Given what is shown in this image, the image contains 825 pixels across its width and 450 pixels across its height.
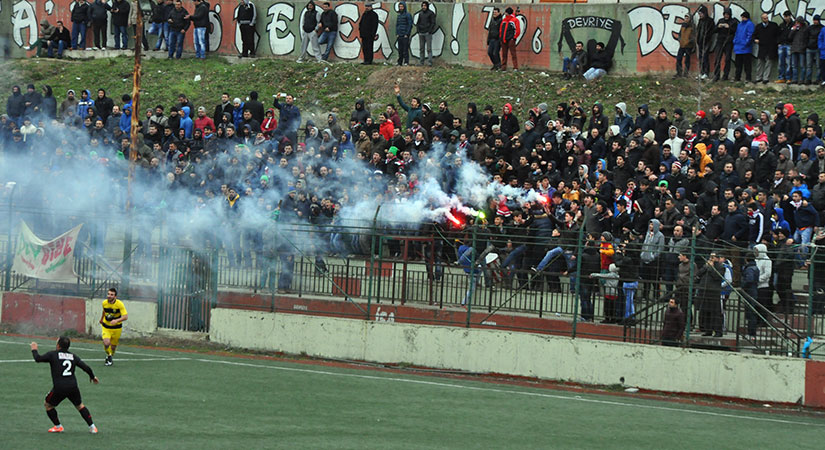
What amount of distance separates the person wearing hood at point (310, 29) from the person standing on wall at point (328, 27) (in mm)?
176

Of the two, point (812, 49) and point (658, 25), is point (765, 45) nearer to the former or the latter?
point (812, 49)

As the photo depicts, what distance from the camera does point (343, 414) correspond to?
15.4 meters

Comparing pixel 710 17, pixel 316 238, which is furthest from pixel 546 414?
pixel 710 17

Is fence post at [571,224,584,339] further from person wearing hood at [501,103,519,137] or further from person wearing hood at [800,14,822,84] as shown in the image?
person wearing hood at [800,14,822,84]

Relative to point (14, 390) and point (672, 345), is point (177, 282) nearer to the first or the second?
point (14, 390)

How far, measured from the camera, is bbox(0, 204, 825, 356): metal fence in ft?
58.0

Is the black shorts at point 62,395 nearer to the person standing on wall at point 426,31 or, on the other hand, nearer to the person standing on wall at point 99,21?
the person standing on wall at point 426,31

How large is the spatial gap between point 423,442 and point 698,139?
11.5 metres

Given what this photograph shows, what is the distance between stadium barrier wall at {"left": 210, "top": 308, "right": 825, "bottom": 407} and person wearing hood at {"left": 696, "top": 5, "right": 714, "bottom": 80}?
1339 cm

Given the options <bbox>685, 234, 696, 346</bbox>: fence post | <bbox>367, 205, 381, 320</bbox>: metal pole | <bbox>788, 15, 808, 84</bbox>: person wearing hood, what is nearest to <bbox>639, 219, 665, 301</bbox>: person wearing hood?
<bbox>685, 234, 696, 346</bbox>: fence post

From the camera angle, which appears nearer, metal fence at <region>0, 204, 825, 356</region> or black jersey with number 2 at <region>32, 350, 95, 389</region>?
black jersey with number 2 at <region>32, 350, 95, 389</region>

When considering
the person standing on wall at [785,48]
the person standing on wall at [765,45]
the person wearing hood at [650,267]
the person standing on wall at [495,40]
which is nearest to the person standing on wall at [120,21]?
the person standing on wall at [495,40]

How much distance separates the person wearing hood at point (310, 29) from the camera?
3478 centimetres

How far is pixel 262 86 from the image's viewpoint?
34875 millimetres
